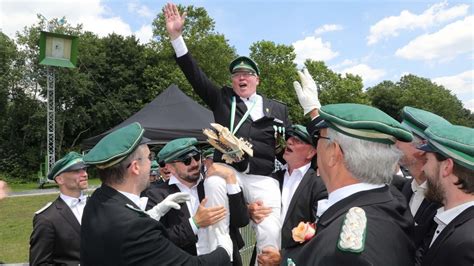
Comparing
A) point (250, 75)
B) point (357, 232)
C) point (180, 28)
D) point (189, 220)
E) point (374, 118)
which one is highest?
point (180, 28)

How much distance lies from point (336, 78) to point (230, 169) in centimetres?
5570

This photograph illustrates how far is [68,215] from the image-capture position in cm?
423

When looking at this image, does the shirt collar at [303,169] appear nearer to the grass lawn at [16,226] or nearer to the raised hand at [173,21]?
the raised hand at [173,21]

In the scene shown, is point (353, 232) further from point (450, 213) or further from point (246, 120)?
point (246, 120)

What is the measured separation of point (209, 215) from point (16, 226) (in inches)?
483

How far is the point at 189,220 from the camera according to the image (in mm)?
3645

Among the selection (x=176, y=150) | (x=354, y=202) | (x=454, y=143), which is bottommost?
(x=354, y=202)

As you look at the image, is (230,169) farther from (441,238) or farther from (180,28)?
(441,238)

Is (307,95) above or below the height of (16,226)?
above

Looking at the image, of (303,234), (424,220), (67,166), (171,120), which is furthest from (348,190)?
(171,120)

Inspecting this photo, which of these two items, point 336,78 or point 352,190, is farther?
point 336,78

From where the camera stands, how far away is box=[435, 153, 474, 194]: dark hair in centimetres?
213

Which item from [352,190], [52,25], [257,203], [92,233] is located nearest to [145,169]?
[92,233]

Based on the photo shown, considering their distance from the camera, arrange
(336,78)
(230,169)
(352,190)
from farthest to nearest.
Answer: (336,78)
(230,169)
(352,190)
